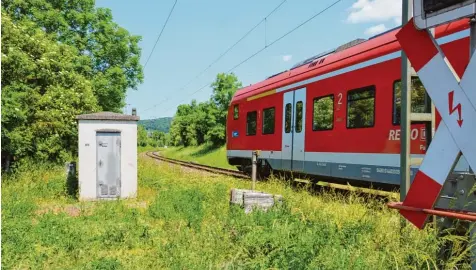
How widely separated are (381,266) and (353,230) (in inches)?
48.0

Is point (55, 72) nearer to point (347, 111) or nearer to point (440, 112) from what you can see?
point (347, 111)

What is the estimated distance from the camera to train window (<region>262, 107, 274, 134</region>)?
14025mm

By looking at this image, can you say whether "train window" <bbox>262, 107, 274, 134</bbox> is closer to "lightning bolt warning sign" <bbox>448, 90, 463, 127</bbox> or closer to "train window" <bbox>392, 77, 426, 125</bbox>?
"train window" <bbox>392, 77, 426, 125</bbox>

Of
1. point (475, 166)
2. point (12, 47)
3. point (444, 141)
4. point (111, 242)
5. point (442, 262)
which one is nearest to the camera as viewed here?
point (475, 166)

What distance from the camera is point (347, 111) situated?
32.6ft

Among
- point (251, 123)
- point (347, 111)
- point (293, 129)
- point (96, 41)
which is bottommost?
point (293, 129)

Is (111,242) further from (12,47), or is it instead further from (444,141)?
(12,47)

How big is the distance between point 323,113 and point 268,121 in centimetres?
360

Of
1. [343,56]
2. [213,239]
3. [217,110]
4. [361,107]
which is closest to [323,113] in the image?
[343,56]

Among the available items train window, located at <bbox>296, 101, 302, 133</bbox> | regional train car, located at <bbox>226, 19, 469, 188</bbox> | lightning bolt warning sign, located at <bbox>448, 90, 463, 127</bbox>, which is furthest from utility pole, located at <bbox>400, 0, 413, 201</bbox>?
train window, located at <bbox>296, 101, 302, 133</bbox>

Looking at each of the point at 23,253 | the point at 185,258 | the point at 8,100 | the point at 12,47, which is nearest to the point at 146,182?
the point at 8,100

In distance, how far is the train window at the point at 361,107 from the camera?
9078mm

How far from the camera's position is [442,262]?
3.53 metres

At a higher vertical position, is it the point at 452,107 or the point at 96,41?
the point at 96,41
